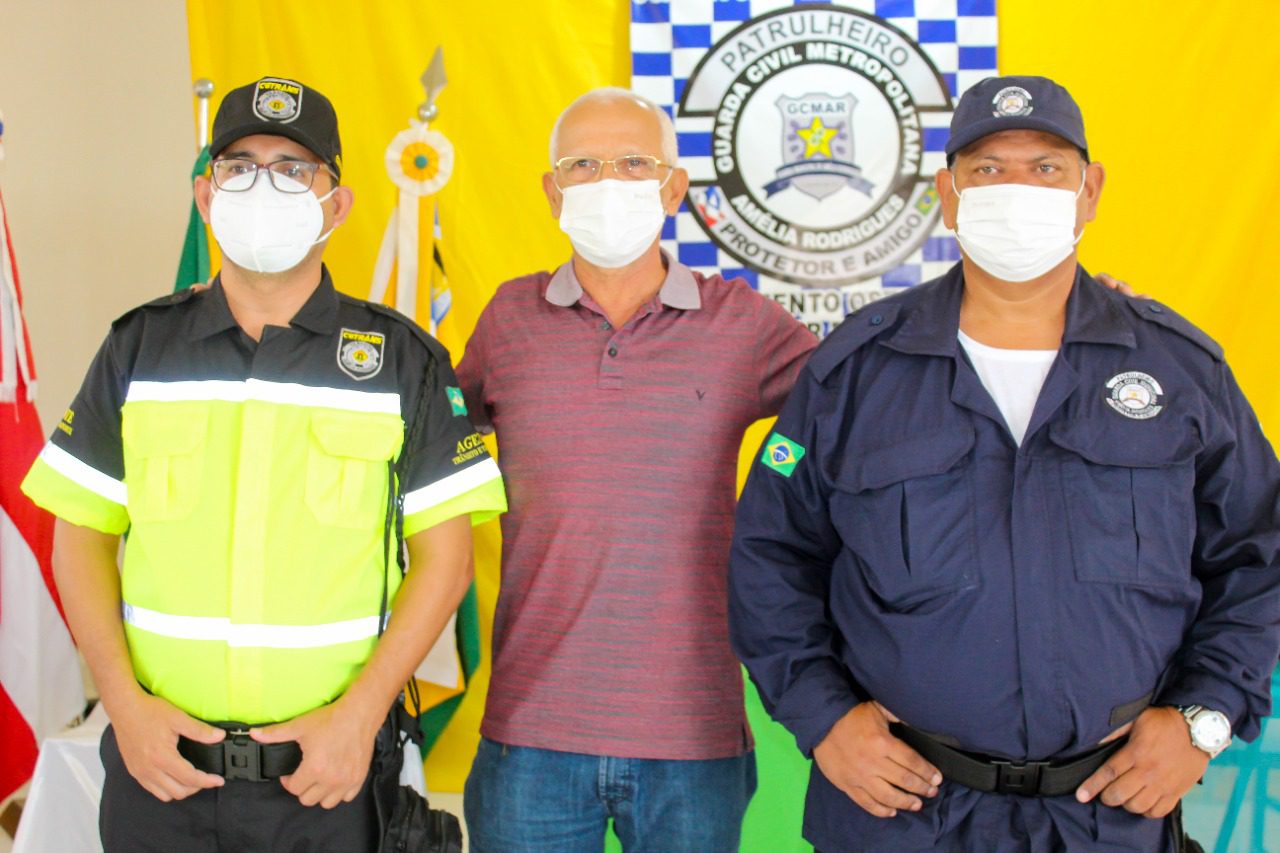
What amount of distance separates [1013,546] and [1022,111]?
1.99 ft

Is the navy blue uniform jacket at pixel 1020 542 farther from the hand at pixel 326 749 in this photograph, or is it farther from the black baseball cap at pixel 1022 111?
the hand at pixel 326 749

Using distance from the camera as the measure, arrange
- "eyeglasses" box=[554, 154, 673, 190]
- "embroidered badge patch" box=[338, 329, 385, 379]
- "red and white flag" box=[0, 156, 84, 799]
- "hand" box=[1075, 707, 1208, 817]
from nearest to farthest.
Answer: "hand" box=[1075, 707, 1208, 817] → "embroidered badge patch" box=[338, 329, 385, 379] → "eyeglasses" box=[554, 154, 673, 190] → "red and white flag" box=[0, 156, 84, 799]

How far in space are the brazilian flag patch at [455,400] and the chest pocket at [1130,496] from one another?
2.79 feet

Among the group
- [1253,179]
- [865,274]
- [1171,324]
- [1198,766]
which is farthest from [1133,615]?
[1253,179]

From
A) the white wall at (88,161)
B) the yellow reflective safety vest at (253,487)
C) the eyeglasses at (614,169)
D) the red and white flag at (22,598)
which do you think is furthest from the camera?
the white wall at (88,161)

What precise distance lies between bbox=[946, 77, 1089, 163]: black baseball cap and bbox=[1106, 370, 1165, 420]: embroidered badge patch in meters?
0.31

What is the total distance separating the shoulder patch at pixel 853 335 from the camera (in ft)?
5.21

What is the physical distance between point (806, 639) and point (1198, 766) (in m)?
0.53

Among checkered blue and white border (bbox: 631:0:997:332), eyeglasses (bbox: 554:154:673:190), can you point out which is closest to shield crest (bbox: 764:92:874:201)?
checkered blue and white border (bbox: 631:0:997:332)

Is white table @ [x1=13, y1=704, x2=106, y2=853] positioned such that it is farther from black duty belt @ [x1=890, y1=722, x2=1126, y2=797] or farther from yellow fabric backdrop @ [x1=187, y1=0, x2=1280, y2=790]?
black duty belt @ [x1=890, y1=722, x2=1126, y2=797]

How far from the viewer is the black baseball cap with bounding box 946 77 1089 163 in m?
1.53

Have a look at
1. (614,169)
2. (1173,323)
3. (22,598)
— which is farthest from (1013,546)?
(22,598)

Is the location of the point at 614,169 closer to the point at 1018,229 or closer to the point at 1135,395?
the point at 1018,229

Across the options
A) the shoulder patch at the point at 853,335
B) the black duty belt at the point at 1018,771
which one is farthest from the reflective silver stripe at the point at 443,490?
the black duty belt at the point at 1018,771
